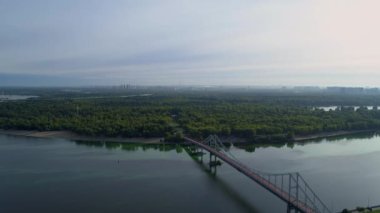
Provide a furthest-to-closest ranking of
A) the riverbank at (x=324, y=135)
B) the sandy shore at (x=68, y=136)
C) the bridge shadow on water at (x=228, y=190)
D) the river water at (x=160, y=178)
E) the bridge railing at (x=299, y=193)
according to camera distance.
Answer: the riverbank at (x=324, y=135)
the sandy shore at (x=68, y=136)
the river water at (x=160, y=178)
the bridge shadow on water at (x=228, y=190)
the bridge railing at (x=299, y=193)

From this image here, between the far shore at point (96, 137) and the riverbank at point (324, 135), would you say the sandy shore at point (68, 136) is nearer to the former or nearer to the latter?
the far shore at point (96, 137)

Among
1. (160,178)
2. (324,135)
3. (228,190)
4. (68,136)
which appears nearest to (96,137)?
(68,136)

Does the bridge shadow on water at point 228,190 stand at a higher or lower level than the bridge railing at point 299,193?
lower

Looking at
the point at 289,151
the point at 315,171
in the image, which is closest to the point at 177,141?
the point at 289,151

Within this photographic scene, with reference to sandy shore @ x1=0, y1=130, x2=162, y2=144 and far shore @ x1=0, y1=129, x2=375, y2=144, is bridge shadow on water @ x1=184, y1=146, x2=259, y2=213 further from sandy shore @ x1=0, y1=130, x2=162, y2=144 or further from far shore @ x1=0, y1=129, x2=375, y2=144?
far shore @ x1=0, y1=129, x2=375, y2=144

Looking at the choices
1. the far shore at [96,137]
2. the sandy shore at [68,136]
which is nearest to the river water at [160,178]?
the sandy shore at [68,136]

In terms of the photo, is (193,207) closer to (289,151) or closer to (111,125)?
(289,151)
